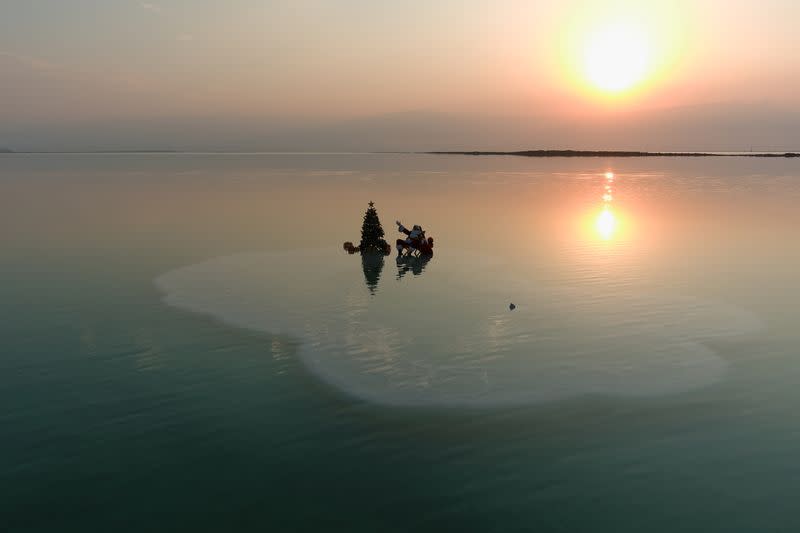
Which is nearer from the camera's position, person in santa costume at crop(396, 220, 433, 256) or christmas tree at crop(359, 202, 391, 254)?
person in santa costume at crop(396, 220, 433, 256)

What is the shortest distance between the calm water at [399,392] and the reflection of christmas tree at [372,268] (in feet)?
1.58

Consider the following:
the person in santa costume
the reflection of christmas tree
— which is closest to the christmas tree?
the reflection of christmas tree

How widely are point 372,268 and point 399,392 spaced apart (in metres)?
28.3

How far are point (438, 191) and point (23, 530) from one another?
126426mm

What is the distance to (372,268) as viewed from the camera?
5334 centimetres

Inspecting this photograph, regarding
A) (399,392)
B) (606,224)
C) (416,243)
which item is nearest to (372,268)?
(416,243)

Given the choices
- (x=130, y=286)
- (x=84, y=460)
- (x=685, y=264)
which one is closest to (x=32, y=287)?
(x=130, y=286)

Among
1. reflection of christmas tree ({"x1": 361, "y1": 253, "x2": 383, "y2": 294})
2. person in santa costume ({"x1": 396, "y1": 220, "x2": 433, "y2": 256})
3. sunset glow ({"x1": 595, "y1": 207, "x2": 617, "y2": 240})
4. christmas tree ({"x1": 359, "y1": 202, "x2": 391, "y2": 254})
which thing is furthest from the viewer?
sunset glow ({"x1": 595, "y1": 207, "x2": 617, "y2": 240})

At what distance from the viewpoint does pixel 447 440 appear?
21.7 metres

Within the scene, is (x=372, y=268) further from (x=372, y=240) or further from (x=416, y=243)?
(x=372, y=240)

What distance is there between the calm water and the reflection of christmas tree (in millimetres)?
483

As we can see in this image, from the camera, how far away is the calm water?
18125mm

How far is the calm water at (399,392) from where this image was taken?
18125 millimetres

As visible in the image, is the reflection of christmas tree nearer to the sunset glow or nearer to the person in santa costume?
the person in santa costume
